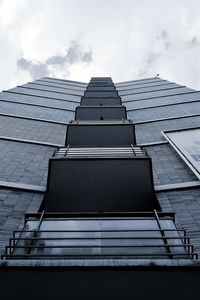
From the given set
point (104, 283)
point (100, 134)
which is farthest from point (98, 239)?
point (100, 134)

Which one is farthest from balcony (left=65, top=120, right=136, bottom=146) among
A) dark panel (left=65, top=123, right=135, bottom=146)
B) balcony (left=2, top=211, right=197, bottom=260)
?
balcony (left=2, top=211, right=197, bottom=260)

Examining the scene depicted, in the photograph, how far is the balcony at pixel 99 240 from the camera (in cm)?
506

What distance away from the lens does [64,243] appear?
18.1 feet

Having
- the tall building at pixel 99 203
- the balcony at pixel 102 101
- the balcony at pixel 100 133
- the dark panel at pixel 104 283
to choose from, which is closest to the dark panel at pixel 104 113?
the tall building at pixel 99 203

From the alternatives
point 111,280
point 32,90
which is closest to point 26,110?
point 32,90

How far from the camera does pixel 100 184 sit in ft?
29.2

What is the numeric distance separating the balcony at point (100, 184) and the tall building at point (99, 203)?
0.03 m

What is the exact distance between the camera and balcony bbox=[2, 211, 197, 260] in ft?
16.6

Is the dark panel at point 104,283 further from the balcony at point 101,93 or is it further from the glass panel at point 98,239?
the balcony at point 101,93

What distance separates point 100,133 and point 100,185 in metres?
5.94

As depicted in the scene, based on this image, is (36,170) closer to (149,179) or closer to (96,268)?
(149,179)

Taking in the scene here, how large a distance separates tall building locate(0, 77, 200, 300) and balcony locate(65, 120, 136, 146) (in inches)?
1.8

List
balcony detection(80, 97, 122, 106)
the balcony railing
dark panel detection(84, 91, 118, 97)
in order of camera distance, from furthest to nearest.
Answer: dark panel detection(84, 91, 118, 97) < balcony detection(80, 97, 122, 106) < the balcony railing

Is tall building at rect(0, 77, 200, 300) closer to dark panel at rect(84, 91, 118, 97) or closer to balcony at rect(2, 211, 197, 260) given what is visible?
balcony at rect(2, 211, 197, 260)
